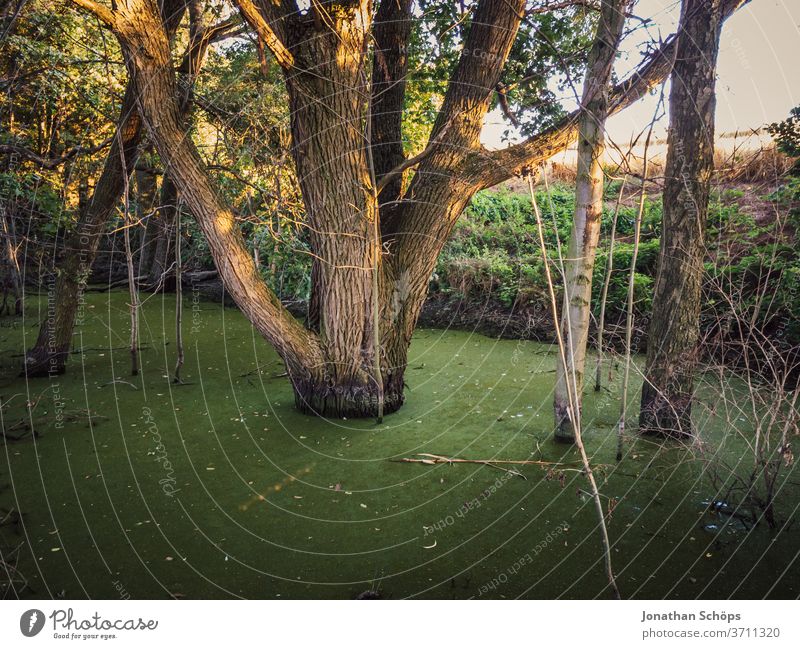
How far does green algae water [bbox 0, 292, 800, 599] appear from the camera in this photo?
2.76 m

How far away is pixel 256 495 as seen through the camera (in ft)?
12.0

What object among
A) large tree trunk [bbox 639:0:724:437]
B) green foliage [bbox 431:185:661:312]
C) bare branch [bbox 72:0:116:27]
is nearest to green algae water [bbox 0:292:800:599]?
large tree trunk [bbox 639:0:724:437]

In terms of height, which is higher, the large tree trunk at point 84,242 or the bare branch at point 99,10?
the bare branch at point 99,10

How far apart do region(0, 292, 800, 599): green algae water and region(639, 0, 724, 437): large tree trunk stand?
335 millimetres

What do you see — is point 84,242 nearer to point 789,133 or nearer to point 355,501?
point 355,501

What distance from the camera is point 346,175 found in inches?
178

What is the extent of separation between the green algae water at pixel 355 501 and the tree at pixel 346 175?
0.62 metres

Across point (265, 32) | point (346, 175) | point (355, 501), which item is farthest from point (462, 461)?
point (265, 32)

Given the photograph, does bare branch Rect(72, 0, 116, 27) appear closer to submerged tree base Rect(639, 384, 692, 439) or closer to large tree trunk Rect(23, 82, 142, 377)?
large tree trunk Rect(23, 82, 142, 377)

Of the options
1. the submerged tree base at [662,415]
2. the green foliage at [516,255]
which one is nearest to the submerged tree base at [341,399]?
the submerged tree base at [662,415]

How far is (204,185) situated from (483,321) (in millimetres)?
4544

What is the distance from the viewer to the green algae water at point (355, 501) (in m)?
2.76

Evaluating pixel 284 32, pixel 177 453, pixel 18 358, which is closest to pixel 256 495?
Answer: pixel 177 453

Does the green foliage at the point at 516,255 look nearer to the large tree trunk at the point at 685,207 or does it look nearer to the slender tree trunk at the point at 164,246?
the large tree trunk at the point at 685,207
